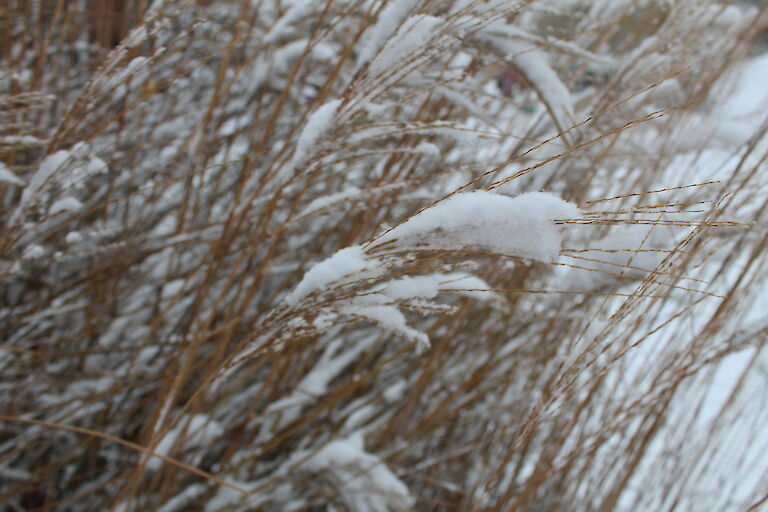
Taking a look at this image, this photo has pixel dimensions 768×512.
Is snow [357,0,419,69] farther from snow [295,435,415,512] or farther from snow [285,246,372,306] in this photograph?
snow [295,435,415,512]

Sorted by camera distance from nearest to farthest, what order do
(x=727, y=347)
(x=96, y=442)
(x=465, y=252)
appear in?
(x=465, y=252) → (x=727, y=347) → (x=96, y=442)

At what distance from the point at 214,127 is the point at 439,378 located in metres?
0.63

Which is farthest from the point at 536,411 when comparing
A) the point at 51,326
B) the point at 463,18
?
the point at 51,326

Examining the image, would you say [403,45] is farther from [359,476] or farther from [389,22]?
[359,476]

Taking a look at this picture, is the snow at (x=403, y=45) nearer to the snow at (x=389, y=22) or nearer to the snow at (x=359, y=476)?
the snow at (x=389, y=22)

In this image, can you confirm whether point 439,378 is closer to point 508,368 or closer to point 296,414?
point 508,368

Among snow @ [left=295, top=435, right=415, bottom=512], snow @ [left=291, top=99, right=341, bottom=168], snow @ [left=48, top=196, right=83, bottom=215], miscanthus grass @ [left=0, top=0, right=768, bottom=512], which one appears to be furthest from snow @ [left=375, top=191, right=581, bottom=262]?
snow @ [left=295, top=435, right=415, bottom=512]

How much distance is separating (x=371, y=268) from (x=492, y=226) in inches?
3.3

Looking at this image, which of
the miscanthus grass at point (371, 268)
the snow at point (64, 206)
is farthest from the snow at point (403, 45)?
the snow at point (64, 206)

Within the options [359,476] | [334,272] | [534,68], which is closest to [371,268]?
[334,272]

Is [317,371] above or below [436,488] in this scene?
above

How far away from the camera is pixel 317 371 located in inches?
42.9

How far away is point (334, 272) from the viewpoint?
43 cm

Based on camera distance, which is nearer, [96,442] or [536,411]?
[536,411]
